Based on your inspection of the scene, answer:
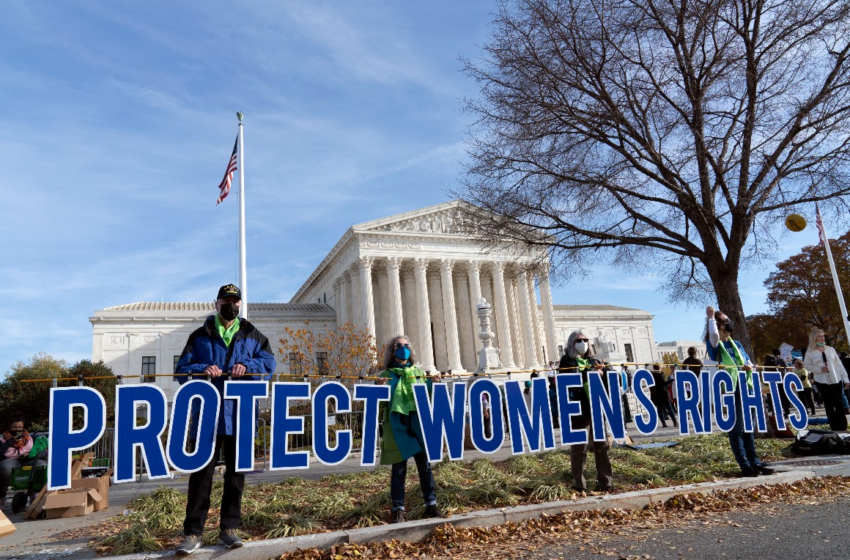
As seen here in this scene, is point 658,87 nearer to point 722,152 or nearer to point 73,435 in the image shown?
point 722,152

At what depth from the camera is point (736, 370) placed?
811 centimetres

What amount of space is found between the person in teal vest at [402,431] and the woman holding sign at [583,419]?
1965mm

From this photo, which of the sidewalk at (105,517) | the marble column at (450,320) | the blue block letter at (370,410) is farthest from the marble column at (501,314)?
the blue block letter at (370,410)

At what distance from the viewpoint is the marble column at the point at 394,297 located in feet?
153

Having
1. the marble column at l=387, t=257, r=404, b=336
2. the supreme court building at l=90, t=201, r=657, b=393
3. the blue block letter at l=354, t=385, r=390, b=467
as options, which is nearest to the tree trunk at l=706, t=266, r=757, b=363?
the blue block letter at l=354, t=385, r=390, b=467

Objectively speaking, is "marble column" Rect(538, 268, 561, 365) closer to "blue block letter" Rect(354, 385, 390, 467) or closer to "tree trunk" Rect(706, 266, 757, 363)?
"tree trunk" Rect(706, 266, 757, 363)

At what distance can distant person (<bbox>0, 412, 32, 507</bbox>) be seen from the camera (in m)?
9.63

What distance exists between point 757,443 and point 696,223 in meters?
4.47

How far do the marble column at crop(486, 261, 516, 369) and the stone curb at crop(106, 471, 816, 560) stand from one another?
43.6 meters

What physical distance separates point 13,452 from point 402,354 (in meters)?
8.35

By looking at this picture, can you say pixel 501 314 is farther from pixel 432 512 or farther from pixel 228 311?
pixel 228 311

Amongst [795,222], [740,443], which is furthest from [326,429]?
[795,222]

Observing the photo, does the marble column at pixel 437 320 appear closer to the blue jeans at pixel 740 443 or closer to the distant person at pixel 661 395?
the distant person at pixel 661 395

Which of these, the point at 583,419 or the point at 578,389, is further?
the point at 578,389
